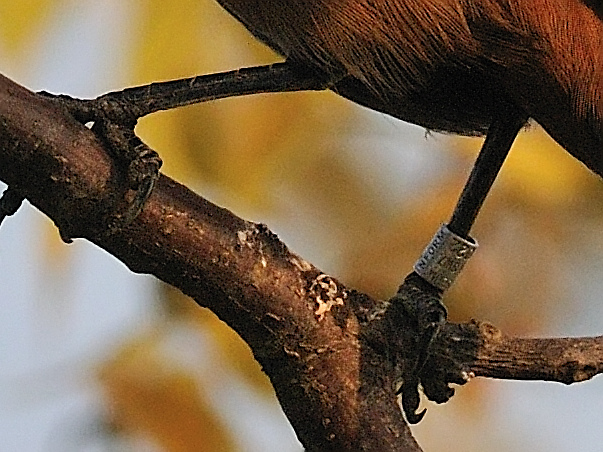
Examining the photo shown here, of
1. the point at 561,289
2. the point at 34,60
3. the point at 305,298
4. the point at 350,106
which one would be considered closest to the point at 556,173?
the point at 561,289

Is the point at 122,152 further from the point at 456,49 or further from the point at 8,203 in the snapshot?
the point at 456,49

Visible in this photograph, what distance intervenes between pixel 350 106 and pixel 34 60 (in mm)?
356

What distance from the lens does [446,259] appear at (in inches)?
28.5

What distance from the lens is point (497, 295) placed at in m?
1.26

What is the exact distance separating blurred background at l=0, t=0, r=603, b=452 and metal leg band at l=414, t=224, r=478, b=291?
0.43 m

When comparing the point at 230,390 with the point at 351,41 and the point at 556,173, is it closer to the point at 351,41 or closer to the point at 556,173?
the point at 556,173

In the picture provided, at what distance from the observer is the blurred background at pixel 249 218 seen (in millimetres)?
1136

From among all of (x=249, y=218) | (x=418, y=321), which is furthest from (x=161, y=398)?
(x=418, y=321)

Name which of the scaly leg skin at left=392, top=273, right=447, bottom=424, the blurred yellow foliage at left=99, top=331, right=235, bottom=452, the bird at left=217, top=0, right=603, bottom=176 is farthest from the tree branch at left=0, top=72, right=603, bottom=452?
the blurred yellow foliage at left=99, top=331, right=235, bottom=452

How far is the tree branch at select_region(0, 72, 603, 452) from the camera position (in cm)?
53

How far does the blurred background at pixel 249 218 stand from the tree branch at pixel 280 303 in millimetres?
501

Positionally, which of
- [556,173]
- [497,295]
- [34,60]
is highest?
[556,173]

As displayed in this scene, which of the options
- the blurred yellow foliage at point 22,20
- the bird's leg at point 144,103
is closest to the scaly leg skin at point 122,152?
the bird's leg at point 144,103

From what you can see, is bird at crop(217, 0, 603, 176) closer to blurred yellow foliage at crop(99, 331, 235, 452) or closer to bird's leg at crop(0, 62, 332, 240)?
bird's leg at crop(0, 62, 332, 240)
